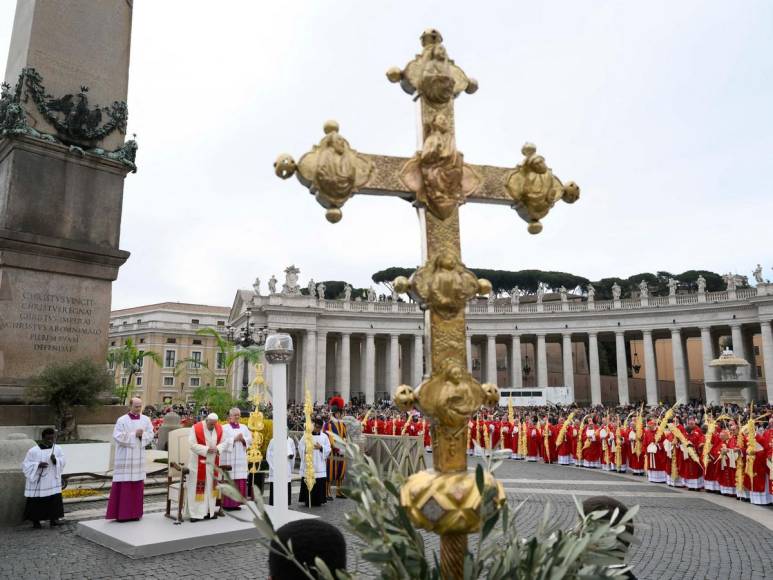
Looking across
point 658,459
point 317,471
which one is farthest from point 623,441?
point 317,471

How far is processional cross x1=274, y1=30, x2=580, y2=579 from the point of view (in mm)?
2336

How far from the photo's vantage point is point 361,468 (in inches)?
98.2

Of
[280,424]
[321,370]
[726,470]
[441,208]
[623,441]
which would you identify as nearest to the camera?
[441,208]

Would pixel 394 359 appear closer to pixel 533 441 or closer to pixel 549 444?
pixel 533 441

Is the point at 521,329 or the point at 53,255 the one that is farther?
the point at 521,329

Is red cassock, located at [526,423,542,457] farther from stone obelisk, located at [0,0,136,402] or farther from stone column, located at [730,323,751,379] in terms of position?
stone column, located at [730,323,751,379]

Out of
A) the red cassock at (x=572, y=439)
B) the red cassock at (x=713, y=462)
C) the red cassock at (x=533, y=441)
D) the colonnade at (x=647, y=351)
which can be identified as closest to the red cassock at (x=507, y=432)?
the red cassock at (x=533, y=441)

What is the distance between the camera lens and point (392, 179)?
281cm

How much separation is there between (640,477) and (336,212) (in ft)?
70.8

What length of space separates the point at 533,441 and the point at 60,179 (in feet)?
72.1

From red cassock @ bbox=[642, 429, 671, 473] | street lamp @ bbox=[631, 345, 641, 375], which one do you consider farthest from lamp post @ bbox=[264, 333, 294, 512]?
street lamp @ bbox=[631, 345, 641, 375]

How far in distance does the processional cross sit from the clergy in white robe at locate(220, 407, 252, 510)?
9890 millimetres

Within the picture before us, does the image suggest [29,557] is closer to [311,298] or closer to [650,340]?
[311,298]

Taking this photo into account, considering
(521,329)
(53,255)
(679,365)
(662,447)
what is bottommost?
(662,447)
